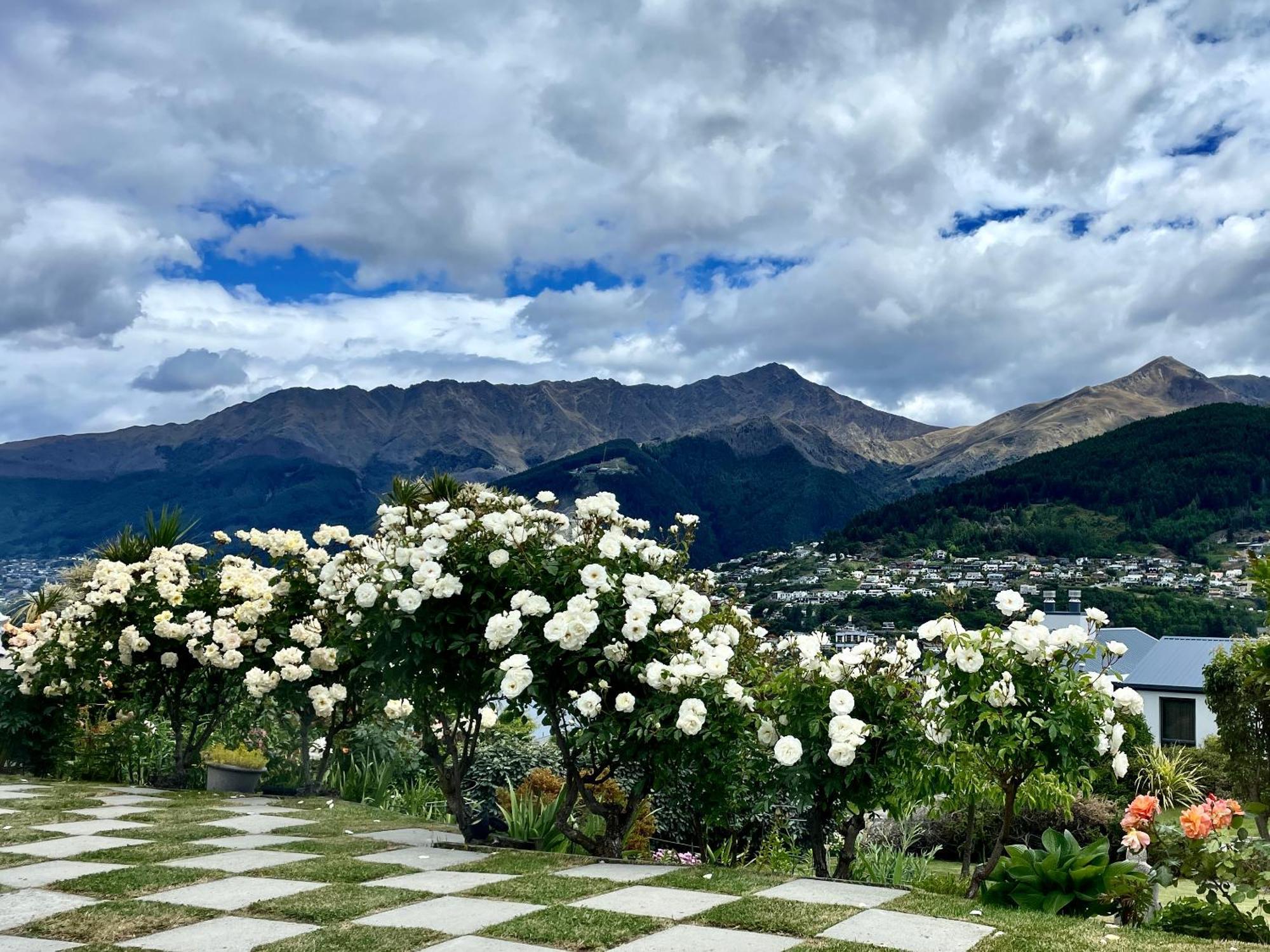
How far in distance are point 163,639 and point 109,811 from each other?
2187 mm

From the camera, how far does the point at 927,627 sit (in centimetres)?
593

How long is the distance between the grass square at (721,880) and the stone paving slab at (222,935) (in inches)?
75.7

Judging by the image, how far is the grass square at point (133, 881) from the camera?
5324mm

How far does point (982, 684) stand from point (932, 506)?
11210cm

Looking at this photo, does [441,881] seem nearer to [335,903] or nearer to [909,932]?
[335,903]

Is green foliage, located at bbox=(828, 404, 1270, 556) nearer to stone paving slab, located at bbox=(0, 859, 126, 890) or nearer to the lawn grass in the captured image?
the lawn grass

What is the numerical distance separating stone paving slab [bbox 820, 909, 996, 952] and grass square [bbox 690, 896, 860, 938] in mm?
67

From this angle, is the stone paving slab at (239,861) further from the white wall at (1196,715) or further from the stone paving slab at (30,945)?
the white wall at (1196,715)

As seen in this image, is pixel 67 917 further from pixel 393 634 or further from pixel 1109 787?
pixel 1109 787

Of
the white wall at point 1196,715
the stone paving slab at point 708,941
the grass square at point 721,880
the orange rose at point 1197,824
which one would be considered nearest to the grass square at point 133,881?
the stone paving slab at point 708,941

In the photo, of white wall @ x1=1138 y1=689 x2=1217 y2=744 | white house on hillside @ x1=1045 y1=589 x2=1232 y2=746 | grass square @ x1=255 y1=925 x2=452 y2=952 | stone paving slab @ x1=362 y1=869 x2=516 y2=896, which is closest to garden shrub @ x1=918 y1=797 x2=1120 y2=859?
stone paving slab @ x1=362 y1=869 x2=516 y2=896

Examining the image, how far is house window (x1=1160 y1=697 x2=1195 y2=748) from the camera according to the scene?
2836cm

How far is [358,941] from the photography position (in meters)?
4.33

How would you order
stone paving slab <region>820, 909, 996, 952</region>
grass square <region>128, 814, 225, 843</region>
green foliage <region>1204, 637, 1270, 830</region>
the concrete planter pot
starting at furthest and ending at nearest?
green foliage <region>1204, 637, 1270, 830</region> → the concrete planter pot → grass square <region>128, 814, 225, 843</region> → stone paving slab <region>820, 909, 996, 952</region>
